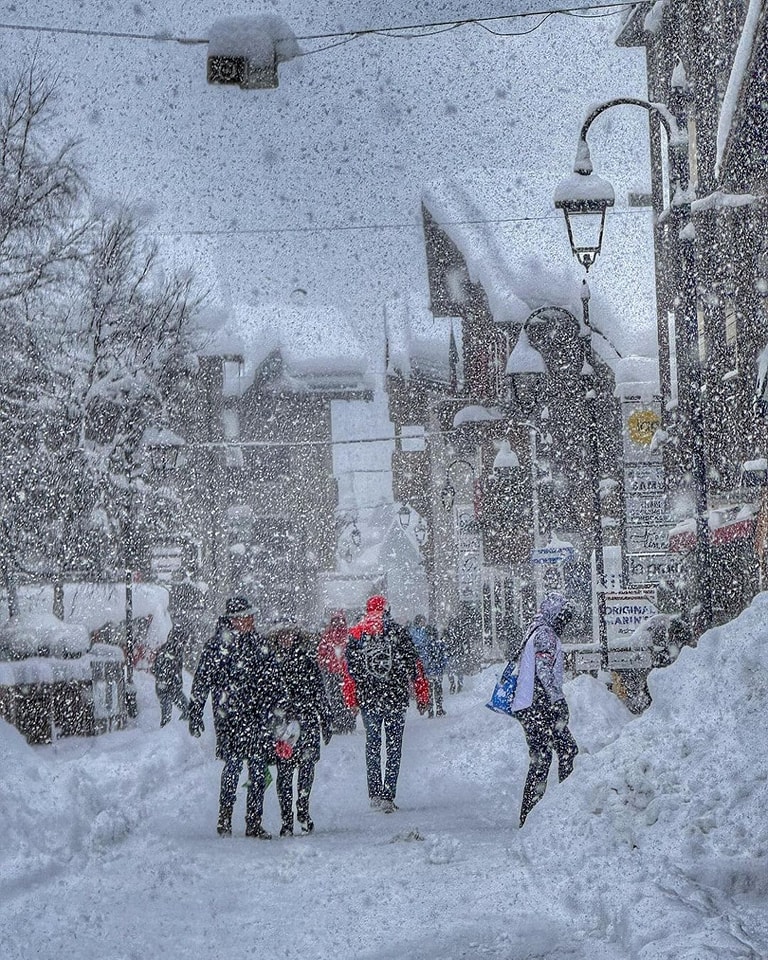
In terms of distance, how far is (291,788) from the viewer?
8.96 meters

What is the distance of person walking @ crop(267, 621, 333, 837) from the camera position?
9.03m

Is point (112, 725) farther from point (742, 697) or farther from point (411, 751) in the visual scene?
point (742, 697)

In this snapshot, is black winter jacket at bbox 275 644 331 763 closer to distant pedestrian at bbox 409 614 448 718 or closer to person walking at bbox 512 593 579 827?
person walking at bbox 512 593 579 827

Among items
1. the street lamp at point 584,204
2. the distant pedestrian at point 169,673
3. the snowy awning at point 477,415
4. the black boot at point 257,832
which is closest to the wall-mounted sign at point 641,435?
the snowy awning at point 477,415

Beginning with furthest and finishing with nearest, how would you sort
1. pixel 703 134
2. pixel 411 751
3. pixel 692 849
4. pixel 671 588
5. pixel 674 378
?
pixel 674 378 → pixel 671 588 → pixel 703 134 → pixel 411 751 → pixel 692 849

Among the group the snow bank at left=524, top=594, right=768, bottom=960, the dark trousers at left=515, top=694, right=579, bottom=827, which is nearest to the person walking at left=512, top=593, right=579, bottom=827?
the dark trousers at left=515, top=694, right=579, bottom=827

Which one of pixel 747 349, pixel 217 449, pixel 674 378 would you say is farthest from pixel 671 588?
pixel 217 449

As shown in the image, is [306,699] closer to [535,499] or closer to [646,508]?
[646,508]

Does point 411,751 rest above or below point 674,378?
→ below

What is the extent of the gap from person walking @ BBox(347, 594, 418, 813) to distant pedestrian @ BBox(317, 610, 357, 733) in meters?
6.62

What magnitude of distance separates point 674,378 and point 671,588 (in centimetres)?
569

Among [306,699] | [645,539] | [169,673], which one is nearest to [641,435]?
[645,539]

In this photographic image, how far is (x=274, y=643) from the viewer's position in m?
9.23

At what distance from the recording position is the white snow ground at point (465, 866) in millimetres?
5340
